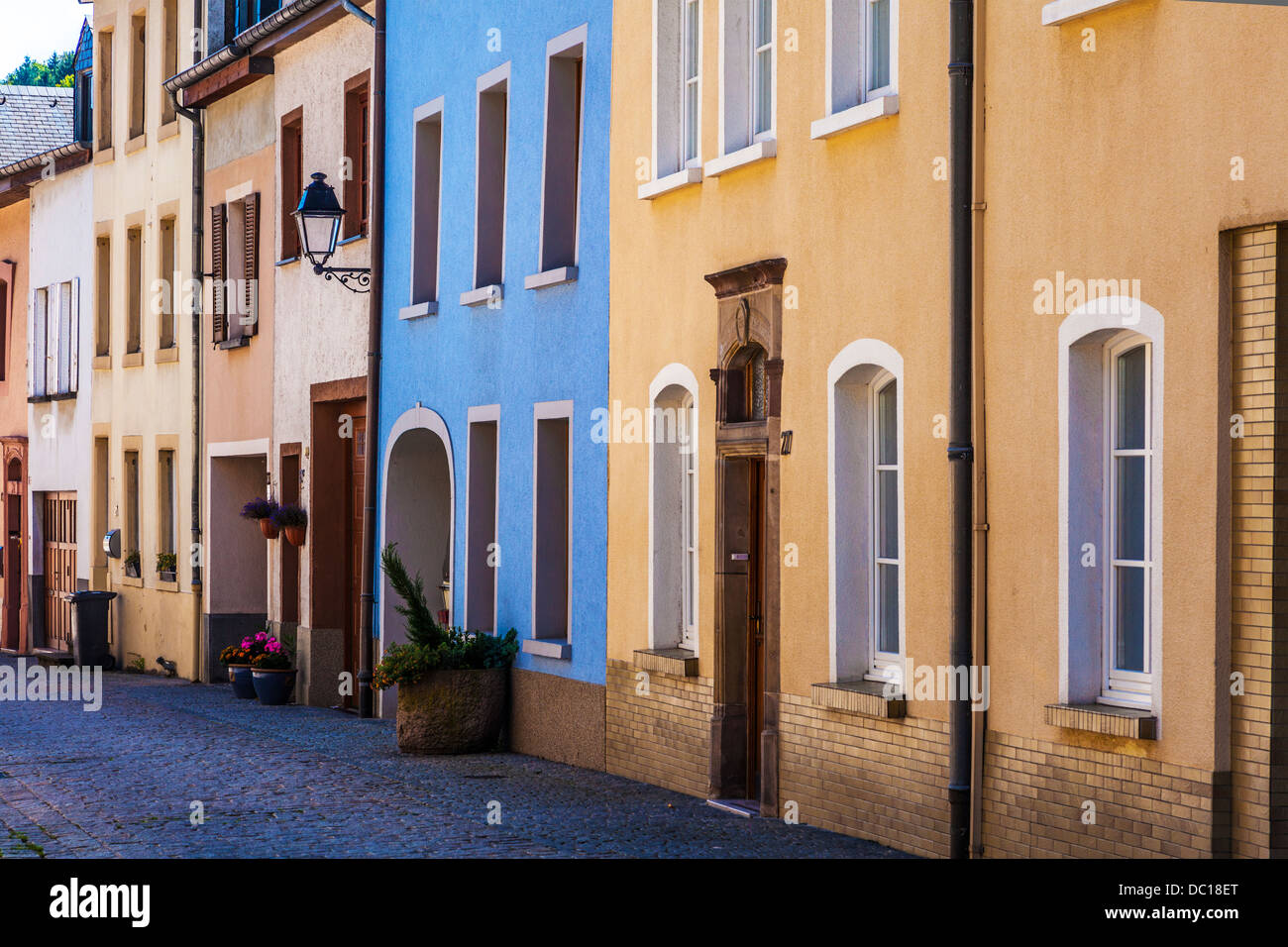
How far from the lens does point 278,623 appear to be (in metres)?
21.8

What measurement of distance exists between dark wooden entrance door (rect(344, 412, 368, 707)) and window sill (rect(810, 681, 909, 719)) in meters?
9.52

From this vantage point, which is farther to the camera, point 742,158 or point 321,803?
point 321,803

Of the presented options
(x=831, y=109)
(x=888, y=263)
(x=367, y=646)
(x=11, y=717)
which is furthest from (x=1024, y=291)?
(x=11, y=717)

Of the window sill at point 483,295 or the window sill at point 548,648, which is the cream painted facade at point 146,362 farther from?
the window sill at point 548,648

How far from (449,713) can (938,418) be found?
21.9ft

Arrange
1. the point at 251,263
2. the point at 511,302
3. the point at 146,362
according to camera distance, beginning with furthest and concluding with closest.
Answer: the point at 146,362 → the point at 251,263 → the point at 511,302

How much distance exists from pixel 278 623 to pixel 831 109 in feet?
39.7

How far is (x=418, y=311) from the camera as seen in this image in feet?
Answer: 59.6

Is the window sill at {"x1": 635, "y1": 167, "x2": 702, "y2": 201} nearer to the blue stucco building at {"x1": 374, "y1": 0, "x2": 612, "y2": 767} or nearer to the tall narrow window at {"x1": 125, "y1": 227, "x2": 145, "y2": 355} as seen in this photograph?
the blue stucco building at {"x1": 374, "y1": 0, "x2": 612, "y2": 767}

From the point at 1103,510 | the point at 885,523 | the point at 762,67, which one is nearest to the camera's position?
the point at 1103,510

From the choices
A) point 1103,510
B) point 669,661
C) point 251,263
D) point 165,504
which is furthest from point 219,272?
point 1103,510

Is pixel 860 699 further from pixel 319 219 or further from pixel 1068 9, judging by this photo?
pixel 319 219

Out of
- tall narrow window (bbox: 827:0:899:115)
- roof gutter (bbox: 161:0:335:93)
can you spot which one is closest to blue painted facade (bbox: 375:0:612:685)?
roof gutter (bbox: 161:0:335:93)

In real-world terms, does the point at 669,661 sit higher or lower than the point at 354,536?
lower
